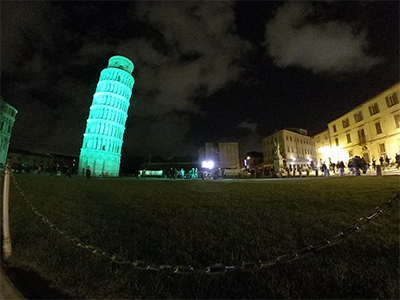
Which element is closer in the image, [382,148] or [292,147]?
[382,148]

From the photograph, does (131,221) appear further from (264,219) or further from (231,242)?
(264,219)

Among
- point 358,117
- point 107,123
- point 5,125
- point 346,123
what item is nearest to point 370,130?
point 358,117

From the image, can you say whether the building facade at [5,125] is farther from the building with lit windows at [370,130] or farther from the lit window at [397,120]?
the lit window at [397,120]

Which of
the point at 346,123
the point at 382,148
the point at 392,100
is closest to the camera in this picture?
the point at 392,100

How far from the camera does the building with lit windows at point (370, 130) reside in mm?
24609

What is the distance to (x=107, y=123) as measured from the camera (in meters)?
58.7

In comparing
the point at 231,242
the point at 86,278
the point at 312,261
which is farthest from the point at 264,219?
the point at 86,278

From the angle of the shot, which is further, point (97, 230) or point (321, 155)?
point (321, 155)

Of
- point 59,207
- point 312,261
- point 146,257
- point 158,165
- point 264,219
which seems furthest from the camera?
point 158,165

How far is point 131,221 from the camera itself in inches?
179

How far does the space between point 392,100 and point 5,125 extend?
88648 millimetres

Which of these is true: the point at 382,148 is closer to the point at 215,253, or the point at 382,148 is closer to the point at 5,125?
the point at 215,253

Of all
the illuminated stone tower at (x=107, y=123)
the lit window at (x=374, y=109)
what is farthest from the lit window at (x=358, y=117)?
the illuminated stone tower at (x=107, y=123)

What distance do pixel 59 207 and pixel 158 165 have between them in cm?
5740
